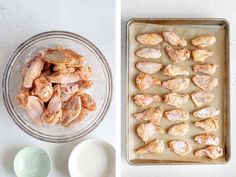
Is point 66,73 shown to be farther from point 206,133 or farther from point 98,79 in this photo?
point 206,133

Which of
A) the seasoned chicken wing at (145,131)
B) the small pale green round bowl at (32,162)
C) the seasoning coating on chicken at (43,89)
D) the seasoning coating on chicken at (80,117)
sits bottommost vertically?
the small pale green round bowl at (32,162)

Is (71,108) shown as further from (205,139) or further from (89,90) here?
(205,139)

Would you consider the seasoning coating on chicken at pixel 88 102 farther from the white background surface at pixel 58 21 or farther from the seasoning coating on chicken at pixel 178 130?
the seasoning coating on chicken at pixel 178 130

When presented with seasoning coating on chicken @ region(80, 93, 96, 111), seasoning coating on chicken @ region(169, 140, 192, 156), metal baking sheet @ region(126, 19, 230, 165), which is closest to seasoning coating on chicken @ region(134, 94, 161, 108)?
metal baking sheet @ region(126, 19, 230, 165)

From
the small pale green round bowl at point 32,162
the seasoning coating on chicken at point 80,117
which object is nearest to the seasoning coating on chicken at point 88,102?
the seasoning coating on chicken at point 80,117

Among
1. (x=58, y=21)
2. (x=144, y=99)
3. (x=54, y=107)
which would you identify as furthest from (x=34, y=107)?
(x=144, y=99)

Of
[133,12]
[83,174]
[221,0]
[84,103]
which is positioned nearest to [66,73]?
Answer: [84,103]

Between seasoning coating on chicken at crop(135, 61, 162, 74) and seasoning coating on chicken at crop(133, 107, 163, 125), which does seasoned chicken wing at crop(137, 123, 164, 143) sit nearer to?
seasoning coating on chicken at crop(133, 107, 163, 125)
